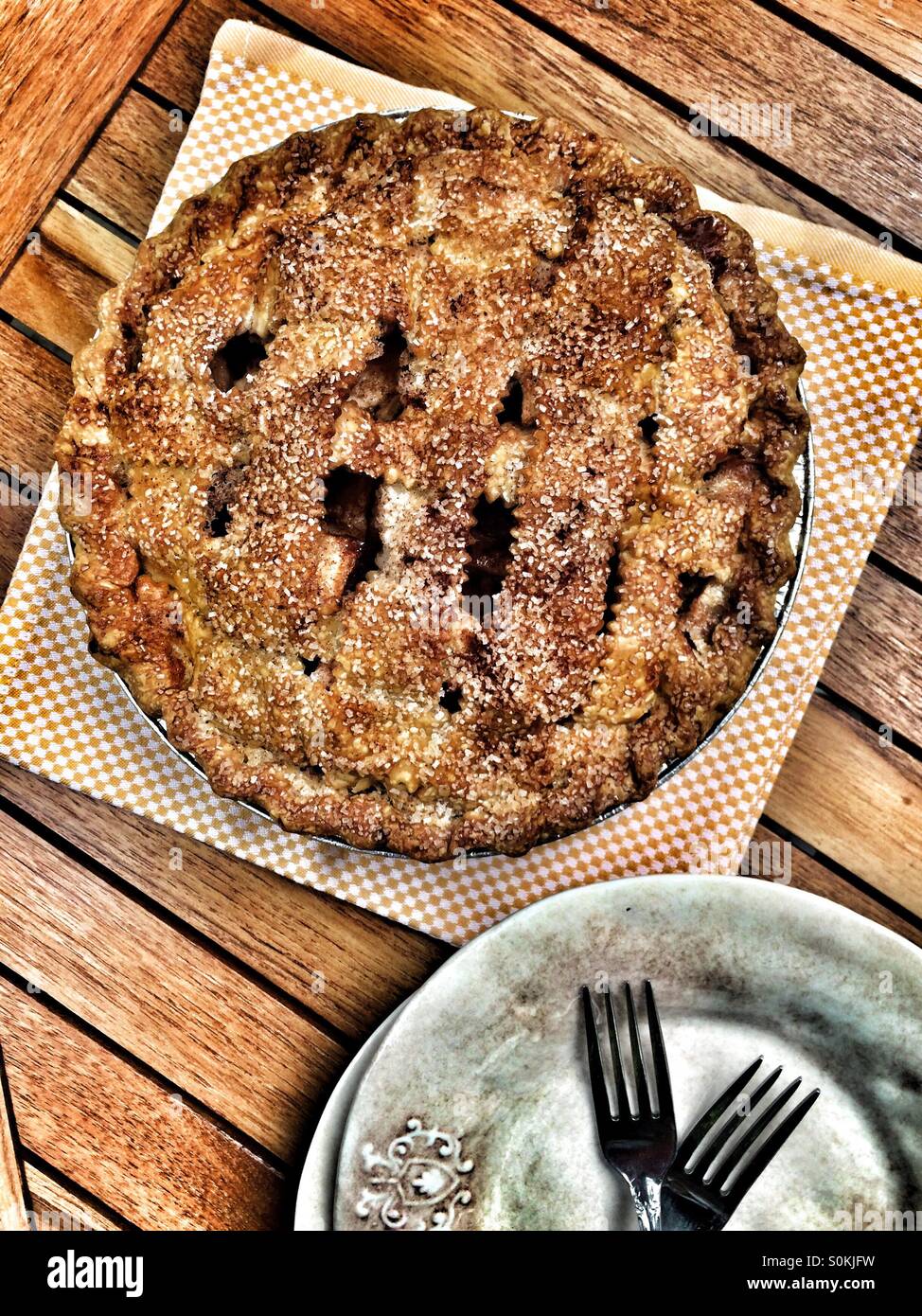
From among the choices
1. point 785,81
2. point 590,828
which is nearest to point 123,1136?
point 590,828

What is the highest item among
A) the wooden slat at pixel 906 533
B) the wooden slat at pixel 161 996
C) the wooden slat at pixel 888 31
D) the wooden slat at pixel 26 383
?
the wooden slat at pixel 888 31

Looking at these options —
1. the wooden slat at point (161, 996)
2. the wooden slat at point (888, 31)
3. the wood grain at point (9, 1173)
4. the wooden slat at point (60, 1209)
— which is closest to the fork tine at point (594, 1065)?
the wooden slat at point (161, 996)

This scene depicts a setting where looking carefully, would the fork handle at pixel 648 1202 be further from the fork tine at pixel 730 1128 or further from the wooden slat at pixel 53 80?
the wooden slat at pixel 53 80

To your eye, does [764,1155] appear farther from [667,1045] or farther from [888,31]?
[888,31]
